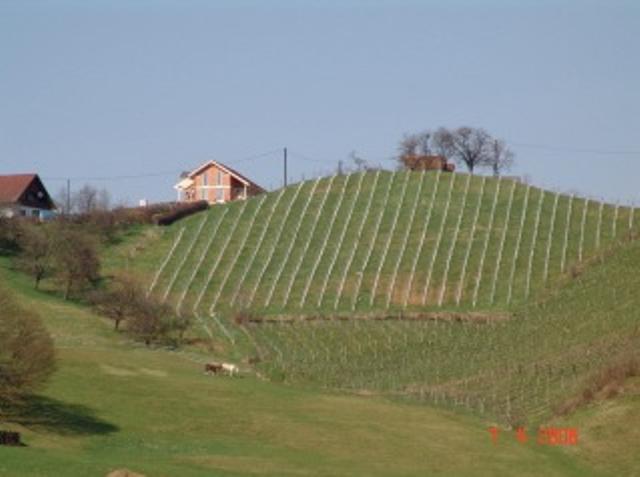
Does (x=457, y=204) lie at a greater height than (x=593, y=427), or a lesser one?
greater

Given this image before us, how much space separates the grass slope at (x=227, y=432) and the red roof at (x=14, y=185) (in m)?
70.4

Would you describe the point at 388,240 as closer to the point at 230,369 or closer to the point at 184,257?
the point at 184,257

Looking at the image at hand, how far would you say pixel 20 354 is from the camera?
47906 millimetres

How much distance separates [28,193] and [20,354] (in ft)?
304

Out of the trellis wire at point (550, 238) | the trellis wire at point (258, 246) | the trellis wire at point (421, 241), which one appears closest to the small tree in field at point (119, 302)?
the trellis wire at point (258, 246)

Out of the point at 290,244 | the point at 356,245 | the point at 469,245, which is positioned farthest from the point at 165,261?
the point at 469,245

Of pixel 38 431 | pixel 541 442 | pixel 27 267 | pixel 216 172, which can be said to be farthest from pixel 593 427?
pixel 216 172

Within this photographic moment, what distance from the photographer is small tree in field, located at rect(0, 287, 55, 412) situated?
157 ft

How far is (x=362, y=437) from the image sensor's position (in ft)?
171

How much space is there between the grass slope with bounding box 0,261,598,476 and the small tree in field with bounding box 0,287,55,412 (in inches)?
48.4

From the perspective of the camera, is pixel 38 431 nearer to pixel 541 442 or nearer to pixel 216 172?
pixel 541 442

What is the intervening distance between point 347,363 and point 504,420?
18.7m

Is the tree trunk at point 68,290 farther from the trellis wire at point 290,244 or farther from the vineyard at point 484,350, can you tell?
the vineyard at point 484,350
